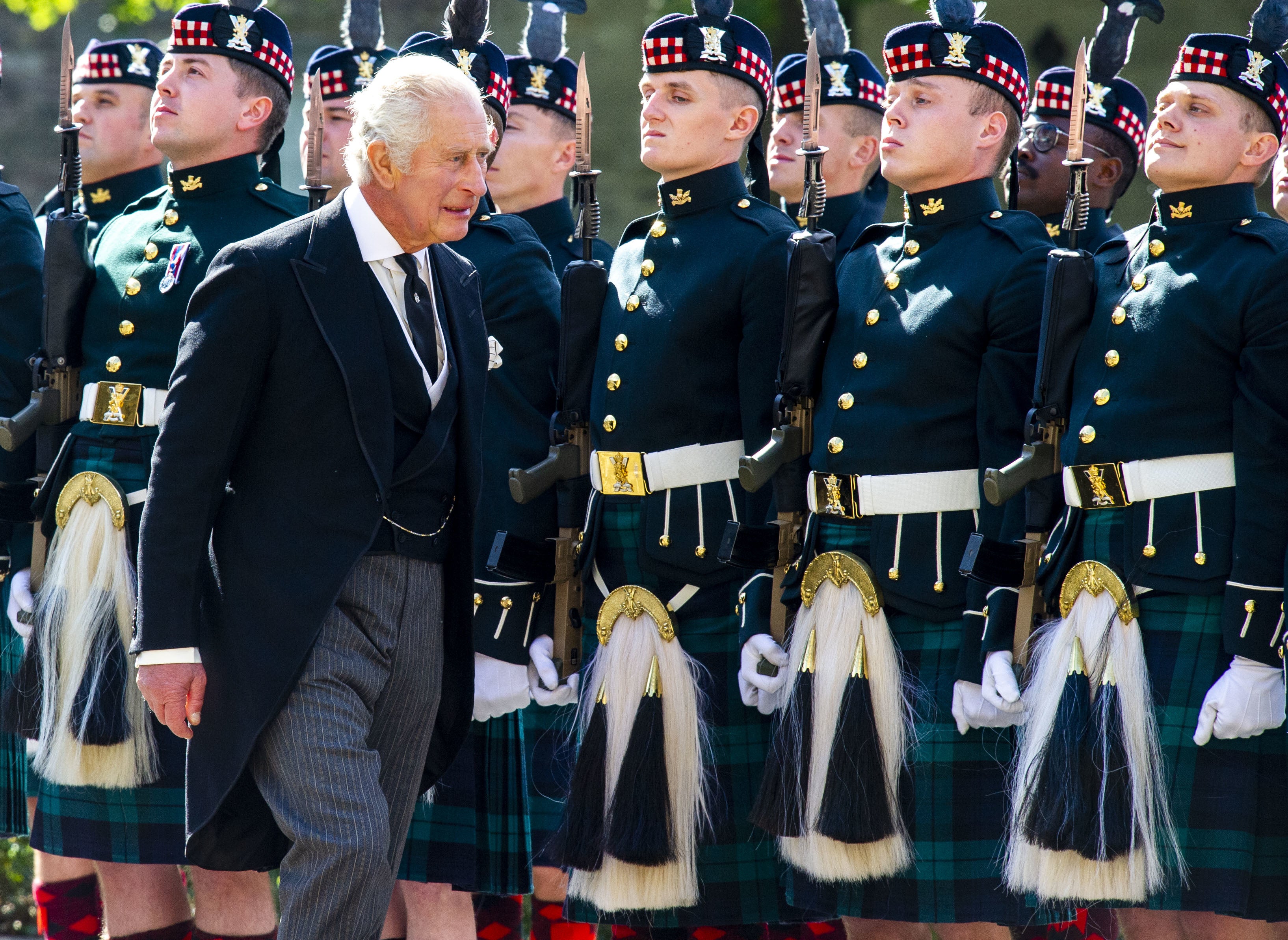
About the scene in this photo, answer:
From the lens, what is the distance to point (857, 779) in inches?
158

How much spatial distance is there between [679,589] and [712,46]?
1.38m

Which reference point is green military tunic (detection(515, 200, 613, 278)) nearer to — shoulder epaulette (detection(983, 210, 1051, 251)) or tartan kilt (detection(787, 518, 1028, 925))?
shoulder epaulette (detection(983, 210, 1051, 251))

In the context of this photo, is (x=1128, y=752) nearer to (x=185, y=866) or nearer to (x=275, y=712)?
(x=275, y=712)

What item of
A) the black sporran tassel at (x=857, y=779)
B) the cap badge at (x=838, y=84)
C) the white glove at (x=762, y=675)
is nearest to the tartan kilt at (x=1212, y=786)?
the black sporran tassel at (x=857, y=779)

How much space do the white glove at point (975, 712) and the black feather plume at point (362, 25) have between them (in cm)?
287

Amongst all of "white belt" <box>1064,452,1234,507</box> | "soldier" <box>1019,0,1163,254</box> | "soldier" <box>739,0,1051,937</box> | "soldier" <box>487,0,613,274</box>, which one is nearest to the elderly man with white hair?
"soldier" <box>739,0,1051,937</box>

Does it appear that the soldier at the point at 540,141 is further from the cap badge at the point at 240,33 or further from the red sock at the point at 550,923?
the red sock at the point at 550,923

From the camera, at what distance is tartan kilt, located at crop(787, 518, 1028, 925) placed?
4.01 metres

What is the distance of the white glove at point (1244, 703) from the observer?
12.2 ft

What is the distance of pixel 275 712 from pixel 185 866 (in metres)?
2.48

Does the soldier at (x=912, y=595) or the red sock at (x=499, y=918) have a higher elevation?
the soldier at (x=912, y=595)

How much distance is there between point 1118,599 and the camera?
3.87m

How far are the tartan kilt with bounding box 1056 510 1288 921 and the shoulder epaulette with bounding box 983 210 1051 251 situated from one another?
87cm

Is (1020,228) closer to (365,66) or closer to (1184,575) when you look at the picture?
(1184,575)
